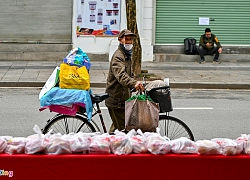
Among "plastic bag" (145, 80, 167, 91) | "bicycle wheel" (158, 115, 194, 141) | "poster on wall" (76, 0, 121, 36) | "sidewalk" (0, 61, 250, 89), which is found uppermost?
"poster on wall" (76, 0, 121, 36)

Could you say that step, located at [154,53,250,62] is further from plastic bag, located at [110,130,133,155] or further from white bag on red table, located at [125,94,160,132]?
plastic bag, located at [110,130,133,155]

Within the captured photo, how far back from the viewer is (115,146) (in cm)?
484

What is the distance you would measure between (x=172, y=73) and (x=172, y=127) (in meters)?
10.0

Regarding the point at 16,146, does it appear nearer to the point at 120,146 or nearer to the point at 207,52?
the point at 120,146

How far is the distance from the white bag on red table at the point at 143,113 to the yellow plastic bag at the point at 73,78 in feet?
2.54

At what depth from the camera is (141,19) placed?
65.7 feet

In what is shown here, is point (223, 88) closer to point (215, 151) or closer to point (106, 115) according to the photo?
point (106, 115)

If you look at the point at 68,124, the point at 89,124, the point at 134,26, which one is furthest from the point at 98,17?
the point at 89,124

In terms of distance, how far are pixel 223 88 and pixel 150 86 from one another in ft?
29.5

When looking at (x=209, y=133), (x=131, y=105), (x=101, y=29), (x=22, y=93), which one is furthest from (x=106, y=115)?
(x=101, y=29)

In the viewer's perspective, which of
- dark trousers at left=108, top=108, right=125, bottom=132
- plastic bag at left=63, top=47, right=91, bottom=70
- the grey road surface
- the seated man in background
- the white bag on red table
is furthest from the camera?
the seated man in background

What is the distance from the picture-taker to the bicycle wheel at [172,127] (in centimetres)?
699

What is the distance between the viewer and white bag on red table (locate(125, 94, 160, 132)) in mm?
6066
